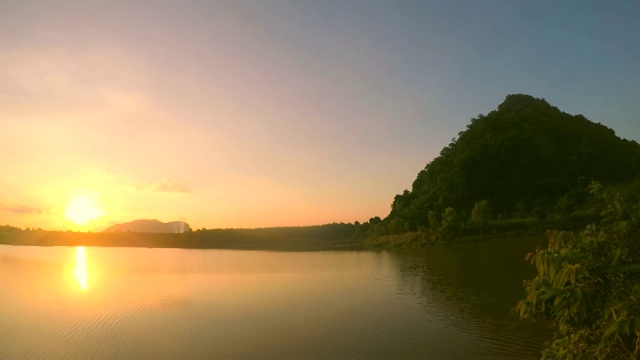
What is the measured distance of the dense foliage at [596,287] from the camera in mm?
4922

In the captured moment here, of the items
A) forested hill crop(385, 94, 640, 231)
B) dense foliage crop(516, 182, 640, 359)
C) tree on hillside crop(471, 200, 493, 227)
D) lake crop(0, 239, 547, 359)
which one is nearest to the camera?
dense foliage crop(516, 182, 640, 359)

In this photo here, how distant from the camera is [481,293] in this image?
25.2m

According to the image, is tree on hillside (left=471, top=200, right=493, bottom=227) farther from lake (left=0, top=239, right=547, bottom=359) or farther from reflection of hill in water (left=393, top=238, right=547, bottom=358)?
lake (left=0, top=239, right=547, bottom=359)

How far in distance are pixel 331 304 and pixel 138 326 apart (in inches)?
378

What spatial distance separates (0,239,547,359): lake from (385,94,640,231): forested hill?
43.1 metres

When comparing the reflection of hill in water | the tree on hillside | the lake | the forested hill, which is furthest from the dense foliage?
the forested hill

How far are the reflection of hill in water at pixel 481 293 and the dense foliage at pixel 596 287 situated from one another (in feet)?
25.6

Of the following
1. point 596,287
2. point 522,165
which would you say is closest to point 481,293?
point 596,287

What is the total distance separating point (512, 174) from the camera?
8819cm

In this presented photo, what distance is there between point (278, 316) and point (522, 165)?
79.6 meters

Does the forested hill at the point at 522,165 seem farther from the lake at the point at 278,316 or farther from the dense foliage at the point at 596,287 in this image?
the dense foliage at the point at 596,287

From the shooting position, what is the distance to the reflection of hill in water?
1584cm

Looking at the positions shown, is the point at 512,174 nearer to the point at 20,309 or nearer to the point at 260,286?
the point at 260,286

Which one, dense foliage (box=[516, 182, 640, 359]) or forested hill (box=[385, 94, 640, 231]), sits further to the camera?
forested hill (box=[385, 94, 640, 231])
